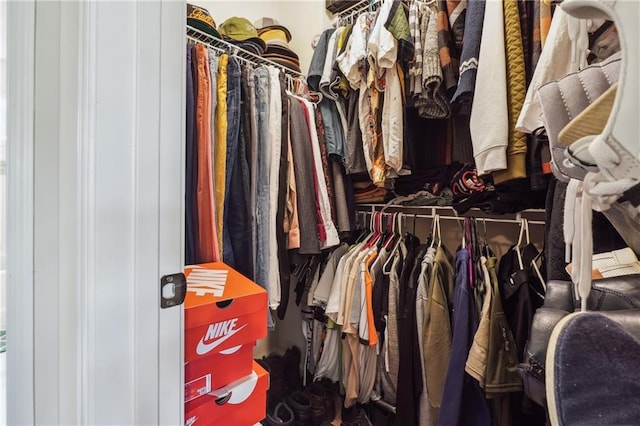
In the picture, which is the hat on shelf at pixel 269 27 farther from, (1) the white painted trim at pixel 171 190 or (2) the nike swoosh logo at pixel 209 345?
(2) the nike swoosh logo at pixel 209 345

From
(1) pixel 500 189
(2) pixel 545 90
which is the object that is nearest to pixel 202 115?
(2) pixel 545 90

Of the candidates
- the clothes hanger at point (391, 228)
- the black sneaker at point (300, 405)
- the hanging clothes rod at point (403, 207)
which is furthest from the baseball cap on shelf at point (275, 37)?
the black sneaker at point (300, 405)

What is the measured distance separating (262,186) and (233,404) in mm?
663

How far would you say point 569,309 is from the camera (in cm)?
45

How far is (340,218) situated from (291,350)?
0.91 metres

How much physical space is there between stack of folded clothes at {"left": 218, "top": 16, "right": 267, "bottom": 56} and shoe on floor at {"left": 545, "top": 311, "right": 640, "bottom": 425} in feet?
4.41

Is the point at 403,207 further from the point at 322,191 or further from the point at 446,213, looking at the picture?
the point at 322,191

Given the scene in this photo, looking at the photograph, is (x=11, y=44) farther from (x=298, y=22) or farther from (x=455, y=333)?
(x=298, y=22)

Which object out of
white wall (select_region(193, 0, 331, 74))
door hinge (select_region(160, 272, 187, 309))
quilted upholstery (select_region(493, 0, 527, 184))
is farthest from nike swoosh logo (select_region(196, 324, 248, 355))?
white wall (select_region(193, 0, 331, 74))

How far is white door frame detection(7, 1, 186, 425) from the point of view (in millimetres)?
357

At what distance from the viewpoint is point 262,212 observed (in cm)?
101

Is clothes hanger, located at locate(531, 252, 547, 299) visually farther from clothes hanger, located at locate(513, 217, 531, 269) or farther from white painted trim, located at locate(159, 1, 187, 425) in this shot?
white painted trim, located at locate(159, 1, 187, 425)

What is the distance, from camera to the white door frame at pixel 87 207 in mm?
357

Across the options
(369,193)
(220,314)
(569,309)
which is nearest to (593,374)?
(569,309)
